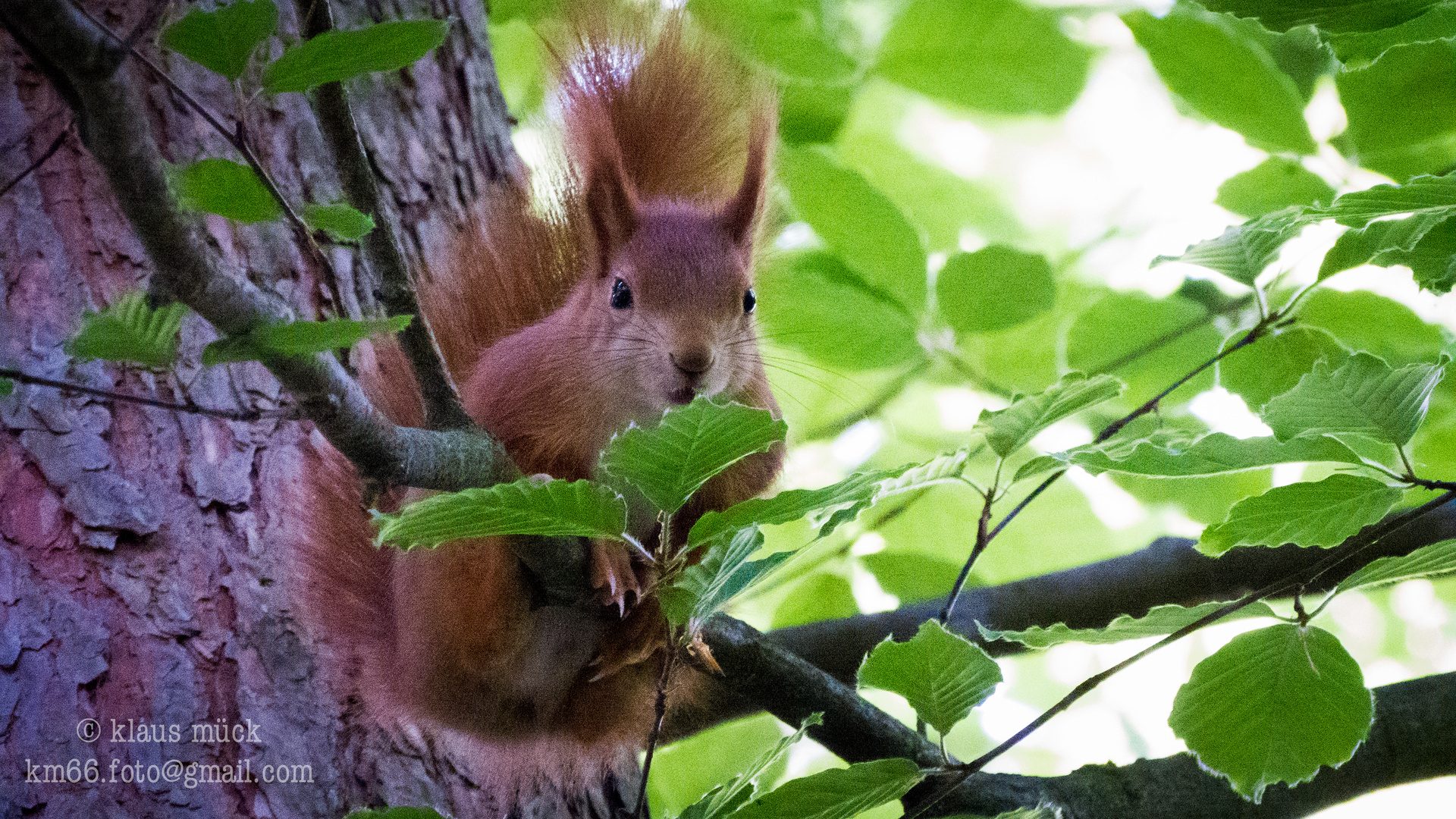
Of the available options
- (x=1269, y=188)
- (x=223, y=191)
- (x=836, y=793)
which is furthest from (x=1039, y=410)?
(x=1269, y=188)

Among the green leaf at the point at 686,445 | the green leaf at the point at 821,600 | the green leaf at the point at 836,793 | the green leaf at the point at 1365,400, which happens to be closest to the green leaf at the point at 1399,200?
the green leaf at the point at 1365,400

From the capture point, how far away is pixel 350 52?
66 centimetres

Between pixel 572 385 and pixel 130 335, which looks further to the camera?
pixel 572 385

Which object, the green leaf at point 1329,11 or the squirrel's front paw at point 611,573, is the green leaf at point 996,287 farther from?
the green leaf at point 1329,11

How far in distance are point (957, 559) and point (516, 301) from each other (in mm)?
953

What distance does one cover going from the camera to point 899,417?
227 cm

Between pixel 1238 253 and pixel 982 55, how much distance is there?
888mm

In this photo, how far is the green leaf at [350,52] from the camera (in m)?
0.65

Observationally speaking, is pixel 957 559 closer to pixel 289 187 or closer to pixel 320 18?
pixel 289 187

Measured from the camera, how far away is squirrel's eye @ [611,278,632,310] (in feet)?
5.01

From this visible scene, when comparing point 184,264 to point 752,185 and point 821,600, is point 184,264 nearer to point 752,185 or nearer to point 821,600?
point 752,185

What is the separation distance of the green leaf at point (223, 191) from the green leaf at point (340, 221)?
0.03m

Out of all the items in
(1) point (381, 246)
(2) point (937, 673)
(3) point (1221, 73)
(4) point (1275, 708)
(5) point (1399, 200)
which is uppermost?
(3) point (1221, 73)

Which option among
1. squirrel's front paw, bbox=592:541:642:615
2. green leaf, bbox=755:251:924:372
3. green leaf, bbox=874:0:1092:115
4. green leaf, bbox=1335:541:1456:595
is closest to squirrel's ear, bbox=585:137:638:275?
green leaf, bbox=755:251:924:372
